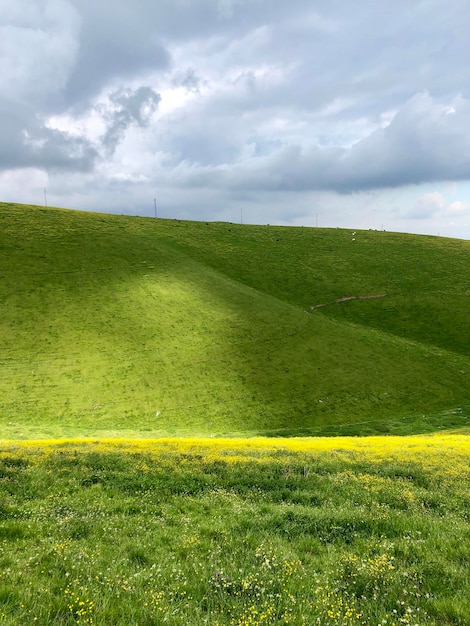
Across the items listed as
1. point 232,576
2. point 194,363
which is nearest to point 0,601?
point 232,576

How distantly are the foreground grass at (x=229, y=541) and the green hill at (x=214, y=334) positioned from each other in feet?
79.4

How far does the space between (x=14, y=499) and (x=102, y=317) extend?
50.4 metres

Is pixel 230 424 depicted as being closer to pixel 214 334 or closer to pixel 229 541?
pixel 214 334

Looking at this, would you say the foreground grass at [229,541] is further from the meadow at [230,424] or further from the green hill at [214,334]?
the green hill at [214,334]

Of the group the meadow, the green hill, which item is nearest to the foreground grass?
the meadow

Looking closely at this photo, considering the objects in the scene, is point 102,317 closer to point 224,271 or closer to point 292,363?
point 292,363

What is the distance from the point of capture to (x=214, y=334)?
59.3 meters

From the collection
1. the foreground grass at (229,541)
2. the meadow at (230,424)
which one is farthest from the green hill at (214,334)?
the foreground grass at (229,541)

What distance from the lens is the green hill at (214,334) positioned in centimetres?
4234

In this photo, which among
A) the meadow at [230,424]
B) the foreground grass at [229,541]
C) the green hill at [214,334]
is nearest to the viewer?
the foreground grass at [229,541]

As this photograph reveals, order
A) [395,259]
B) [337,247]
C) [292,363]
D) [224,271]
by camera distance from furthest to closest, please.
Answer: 1. [337,247]
2. [395,259]
3. [224,271]
4. [292,363]

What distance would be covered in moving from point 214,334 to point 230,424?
2058cm

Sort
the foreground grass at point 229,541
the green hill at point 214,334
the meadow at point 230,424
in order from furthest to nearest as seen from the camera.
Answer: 1. the green hill at point 214,334
2. the meadow at point 230,424
3. the foreground grass at point 229,541

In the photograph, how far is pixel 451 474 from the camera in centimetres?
1520
